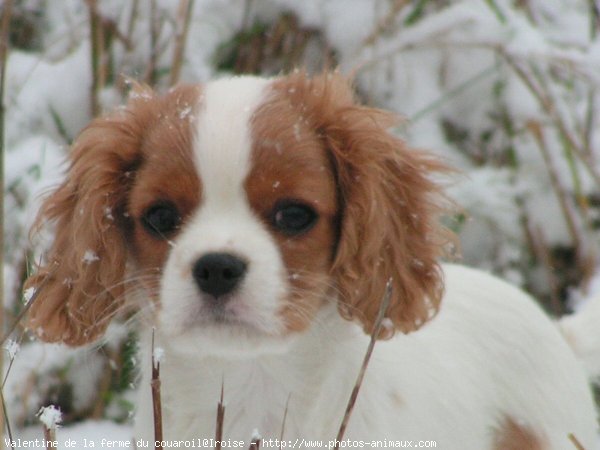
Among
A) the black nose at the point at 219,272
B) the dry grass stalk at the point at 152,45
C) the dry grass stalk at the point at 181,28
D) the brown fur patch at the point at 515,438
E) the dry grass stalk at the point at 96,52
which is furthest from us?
the dry grass stalk at the point at 152,45

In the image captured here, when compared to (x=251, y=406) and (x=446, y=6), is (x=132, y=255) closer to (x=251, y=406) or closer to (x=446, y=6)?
(x=251, y=406)

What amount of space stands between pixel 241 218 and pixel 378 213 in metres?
0.36

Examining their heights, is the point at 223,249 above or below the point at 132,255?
above

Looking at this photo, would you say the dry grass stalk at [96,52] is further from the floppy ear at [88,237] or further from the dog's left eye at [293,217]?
the dog's left eye at [293,217]

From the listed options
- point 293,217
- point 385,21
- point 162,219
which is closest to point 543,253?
point 385,21

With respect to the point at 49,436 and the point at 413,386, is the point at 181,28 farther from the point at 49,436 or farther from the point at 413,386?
the point at 49,436

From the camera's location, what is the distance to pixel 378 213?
264 cm

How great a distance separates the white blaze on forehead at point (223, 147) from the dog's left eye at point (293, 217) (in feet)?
0.31

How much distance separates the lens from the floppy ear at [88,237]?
2672 millimetres

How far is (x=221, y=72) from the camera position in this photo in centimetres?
541

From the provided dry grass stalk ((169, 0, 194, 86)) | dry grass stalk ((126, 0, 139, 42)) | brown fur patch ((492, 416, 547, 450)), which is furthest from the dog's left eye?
dry grass stalk ((126, 0, 139, 42))

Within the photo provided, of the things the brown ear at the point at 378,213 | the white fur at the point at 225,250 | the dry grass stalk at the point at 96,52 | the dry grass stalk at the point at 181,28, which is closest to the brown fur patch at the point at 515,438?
the brown ear at the point at 378,213

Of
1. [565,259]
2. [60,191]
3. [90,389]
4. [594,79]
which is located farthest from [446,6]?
[60,191]

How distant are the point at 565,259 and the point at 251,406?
121 inches
